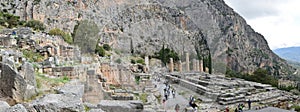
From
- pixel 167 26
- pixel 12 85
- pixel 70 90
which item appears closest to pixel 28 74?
pixel 70 90

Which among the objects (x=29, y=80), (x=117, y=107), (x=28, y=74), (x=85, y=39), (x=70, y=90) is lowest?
(x=117, y=107)

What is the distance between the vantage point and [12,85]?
16.2ft

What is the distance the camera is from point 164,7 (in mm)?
96812

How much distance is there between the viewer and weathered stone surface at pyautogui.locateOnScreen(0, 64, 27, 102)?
16.0 feet

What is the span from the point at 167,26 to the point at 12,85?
89.0 meters

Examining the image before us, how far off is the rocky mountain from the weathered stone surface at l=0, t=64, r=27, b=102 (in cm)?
3299

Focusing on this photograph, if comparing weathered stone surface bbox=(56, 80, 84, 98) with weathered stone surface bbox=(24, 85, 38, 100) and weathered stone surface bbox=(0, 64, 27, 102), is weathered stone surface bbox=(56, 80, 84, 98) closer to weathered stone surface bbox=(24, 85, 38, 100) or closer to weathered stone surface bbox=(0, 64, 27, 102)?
weathered stone surface bbox=(24, 85, 38, 100)

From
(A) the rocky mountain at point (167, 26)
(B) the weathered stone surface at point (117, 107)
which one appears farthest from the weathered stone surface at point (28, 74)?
(A) the rocky mountain at point (167, 26)

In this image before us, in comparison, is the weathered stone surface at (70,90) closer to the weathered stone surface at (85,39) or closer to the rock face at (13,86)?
the rock face at (13,86)

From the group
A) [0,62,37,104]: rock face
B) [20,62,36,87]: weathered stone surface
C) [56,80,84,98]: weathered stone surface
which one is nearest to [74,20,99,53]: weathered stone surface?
[20,62,36,87]: weathered stone surface

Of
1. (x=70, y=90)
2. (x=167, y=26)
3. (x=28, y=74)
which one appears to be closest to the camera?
(x=70, y=90)

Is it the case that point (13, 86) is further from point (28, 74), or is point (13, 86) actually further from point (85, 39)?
point (85, 39)

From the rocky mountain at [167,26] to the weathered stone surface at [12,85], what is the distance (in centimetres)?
3299

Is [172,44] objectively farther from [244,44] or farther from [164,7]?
[244,44]
